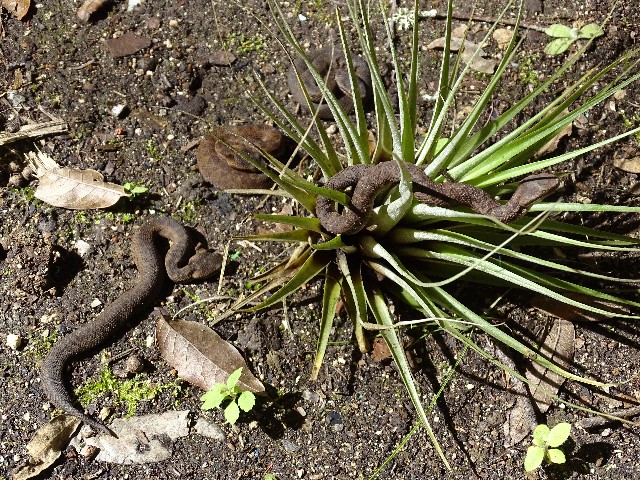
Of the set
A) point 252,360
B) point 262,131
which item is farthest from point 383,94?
point 252,360

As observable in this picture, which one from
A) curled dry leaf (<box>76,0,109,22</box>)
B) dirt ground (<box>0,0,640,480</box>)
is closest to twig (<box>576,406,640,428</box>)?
dirt ground (<box>0,0,640,480</box>)

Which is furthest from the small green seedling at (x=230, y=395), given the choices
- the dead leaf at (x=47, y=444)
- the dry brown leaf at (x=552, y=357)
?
the dry brown leaf at (x=552, y=357)

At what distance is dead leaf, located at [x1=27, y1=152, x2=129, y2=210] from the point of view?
8.60ft

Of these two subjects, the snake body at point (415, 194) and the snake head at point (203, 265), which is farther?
the snake head at point (203, 265)

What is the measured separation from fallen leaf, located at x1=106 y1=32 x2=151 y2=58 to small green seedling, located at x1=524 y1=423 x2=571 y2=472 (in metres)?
2.45

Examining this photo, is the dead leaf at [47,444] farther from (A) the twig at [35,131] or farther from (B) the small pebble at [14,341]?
(A) the twig at [35,131]

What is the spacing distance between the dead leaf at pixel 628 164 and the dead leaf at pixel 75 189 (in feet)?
7.31

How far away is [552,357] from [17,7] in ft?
9.69

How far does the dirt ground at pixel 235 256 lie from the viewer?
238 centimetres

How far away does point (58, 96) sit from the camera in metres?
2.81

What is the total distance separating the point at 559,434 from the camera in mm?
2223

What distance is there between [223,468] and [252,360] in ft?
1.40

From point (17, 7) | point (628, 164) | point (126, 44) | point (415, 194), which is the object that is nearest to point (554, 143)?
point (628, 164)

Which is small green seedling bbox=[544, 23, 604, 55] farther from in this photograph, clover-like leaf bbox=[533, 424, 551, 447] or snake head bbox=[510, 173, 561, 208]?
clover-like leaf bbox=[533, 424, 551, 447]
